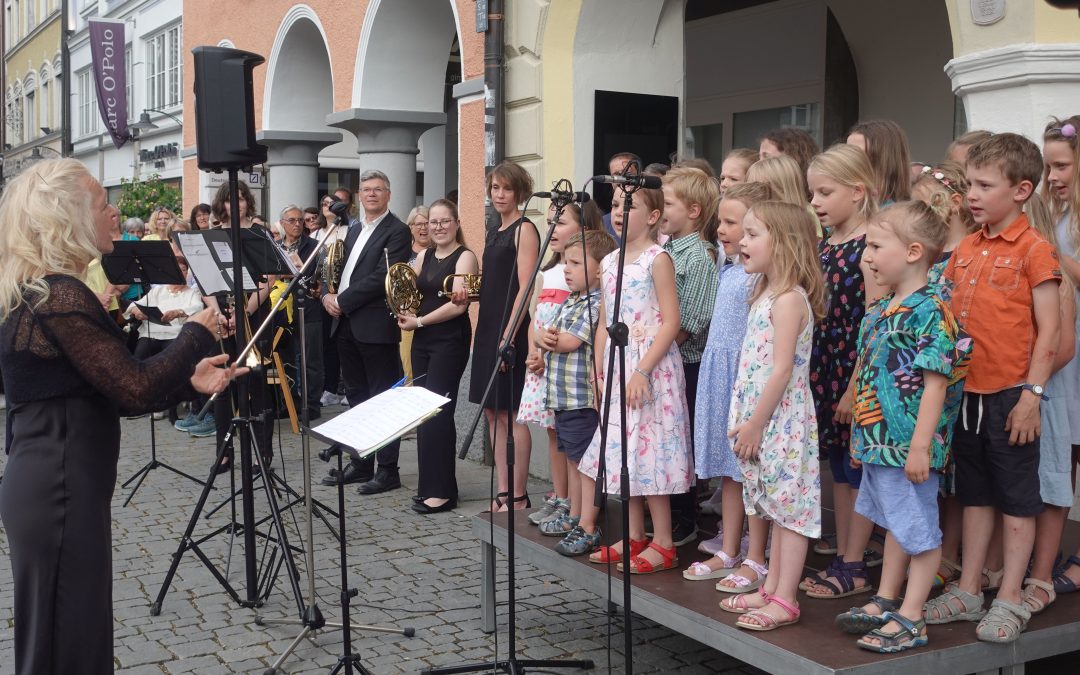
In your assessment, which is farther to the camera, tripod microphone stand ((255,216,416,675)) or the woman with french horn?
the woman with french horn

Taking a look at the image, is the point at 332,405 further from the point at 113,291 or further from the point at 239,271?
the point at 239,271

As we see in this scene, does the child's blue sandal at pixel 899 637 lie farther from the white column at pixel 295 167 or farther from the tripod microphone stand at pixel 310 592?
the white column at pixel 295 167

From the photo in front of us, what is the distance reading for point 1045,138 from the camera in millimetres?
4348

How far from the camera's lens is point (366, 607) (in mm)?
5410

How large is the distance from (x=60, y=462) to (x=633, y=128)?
598 cm

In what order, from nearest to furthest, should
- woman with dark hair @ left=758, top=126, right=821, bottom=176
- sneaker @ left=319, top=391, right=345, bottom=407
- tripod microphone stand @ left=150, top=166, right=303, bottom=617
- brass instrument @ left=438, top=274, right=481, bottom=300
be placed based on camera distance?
1. woman with dark hair @ left=758, top=126, right=821, bottom=176
2. tripod microphone stand @ left=150, top=166, right=303, bottom=617
3. brass instrument @ left=438, top=274, right=481, bottom=300
4. sneaker @ left=319, top=391, right=345, bottom=407

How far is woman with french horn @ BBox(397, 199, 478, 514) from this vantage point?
23.4 ft

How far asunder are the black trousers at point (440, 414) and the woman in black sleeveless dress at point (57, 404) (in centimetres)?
363

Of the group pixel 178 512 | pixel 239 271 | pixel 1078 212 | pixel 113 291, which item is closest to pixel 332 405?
pixel 113 291

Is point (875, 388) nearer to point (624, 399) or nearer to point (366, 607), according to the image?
point (624, 399)

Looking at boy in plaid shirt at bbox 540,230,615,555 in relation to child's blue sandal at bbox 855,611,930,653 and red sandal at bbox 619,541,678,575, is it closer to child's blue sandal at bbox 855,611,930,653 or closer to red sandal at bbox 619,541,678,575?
red sandal at bbox 619,541,678,575

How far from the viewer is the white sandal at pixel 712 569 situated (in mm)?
4348

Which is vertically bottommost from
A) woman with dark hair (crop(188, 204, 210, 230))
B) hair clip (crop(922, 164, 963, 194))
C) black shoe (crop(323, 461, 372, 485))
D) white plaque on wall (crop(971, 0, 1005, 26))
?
black shoe (crop(323, 461, 372, 485))

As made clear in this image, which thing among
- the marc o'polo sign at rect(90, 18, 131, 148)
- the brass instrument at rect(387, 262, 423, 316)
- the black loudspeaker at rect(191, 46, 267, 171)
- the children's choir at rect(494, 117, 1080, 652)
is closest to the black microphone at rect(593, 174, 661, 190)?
the children's choir at rect(494, 117, 1080, 652)
